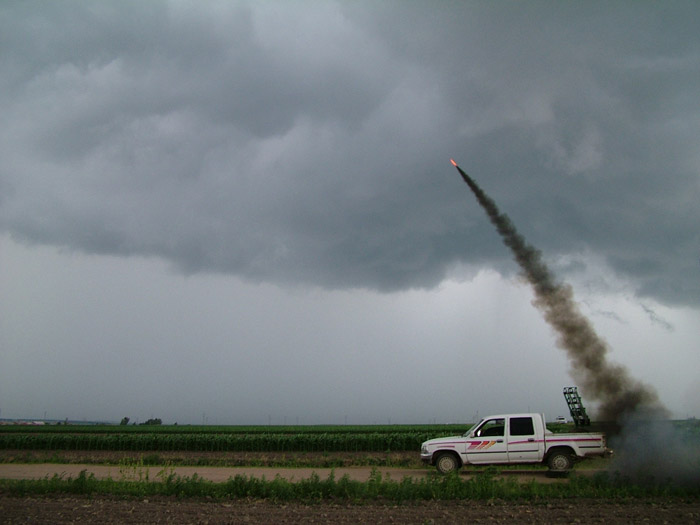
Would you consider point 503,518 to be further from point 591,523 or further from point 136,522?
point 136,522

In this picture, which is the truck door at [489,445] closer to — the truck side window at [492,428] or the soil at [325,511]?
the truck side window at [492,428]

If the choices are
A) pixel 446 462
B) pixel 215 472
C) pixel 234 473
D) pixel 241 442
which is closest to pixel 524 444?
pixel 446 462

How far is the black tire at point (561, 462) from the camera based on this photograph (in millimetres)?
18078

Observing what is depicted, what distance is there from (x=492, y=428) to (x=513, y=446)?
0.94 meters

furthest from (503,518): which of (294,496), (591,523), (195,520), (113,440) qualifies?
(113,440)

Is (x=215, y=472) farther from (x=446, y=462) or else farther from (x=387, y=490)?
(x=387, y=490)

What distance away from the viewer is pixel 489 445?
61.2ft

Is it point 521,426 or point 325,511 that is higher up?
point 521,426

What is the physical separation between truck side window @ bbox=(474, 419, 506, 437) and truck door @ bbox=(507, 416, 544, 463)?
0.33 m

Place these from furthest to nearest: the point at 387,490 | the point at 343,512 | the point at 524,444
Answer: the point at 524,444, the point at 387,490, the point at 343,512

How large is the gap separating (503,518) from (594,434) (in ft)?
29.2

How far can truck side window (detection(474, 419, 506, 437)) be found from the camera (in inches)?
743

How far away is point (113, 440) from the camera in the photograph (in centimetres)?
4225


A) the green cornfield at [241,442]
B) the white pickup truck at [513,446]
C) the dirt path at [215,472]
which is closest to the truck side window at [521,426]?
the white pickup truck at [513,446]
